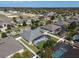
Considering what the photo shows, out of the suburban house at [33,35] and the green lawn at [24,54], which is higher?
the suburban house at [33,35]

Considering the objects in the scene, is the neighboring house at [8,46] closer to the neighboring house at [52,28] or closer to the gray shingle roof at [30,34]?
the gray shingle roof at [30,34]

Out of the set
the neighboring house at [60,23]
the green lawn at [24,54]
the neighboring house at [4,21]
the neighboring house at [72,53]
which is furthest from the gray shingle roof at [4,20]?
the neighboring house at [72,53]

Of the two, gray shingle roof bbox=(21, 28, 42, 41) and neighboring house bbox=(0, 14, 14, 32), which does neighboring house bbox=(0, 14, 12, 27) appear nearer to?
neighboring house bbox=(0, 14, 14, 32)

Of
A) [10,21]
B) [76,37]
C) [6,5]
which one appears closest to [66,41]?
[76,37]

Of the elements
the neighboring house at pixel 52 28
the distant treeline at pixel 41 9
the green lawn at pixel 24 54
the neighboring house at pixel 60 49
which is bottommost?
the green lawn at pixel 24 54

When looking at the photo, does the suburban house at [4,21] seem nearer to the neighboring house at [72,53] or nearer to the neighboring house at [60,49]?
the neighboring house at [60,49]

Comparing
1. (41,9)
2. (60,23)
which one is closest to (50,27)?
(60,23)

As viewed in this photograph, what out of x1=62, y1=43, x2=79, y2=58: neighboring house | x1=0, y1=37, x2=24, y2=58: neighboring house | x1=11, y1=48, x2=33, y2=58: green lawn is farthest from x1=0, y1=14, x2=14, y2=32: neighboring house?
x1=62, y1=43, x2=79, y2=58: neighboring house

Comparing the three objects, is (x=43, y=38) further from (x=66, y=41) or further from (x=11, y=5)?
(x=11, y=5)
